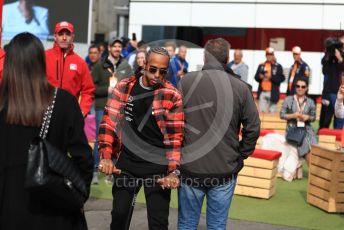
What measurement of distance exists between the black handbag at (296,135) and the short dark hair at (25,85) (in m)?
7.12

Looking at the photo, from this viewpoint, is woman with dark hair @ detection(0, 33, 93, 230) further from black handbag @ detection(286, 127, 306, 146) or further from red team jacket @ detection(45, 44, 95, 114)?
black handbag @ detection(286, 127, 306, 146)

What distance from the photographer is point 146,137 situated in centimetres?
479

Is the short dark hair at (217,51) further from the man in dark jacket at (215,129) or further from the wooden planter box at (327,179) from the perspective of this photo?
the wooden planter box at (327,179)

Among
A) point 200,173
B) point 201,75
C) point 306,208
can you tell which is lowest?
point 306,208

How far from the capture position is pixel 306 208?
8133 millimetres

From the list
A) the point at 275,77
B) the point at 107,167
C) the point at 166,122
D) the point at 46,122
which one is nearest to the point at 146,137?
the point at 166,122

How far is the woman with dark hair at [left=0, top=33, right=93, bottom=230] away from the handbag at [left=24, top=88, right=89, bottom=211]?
4cm

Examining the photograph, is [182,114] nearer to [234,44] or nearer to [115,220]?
[115,220]

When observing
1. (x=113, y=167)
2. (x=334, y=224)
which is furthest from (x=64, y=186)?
(x=334, y=224)

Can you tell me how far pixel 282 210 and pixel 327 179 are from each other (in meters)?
0.69

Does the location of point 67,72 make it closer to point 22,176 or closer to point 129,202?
point 129,202

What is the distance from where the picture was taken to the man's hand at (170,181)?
474cm

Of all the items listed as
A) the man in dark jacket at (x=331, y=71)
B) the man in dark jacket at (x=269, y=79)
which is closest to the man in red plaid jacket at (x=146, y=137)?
the man in dark jacket at (x=331, y=71)

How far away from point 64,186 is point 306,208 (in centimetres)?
553
